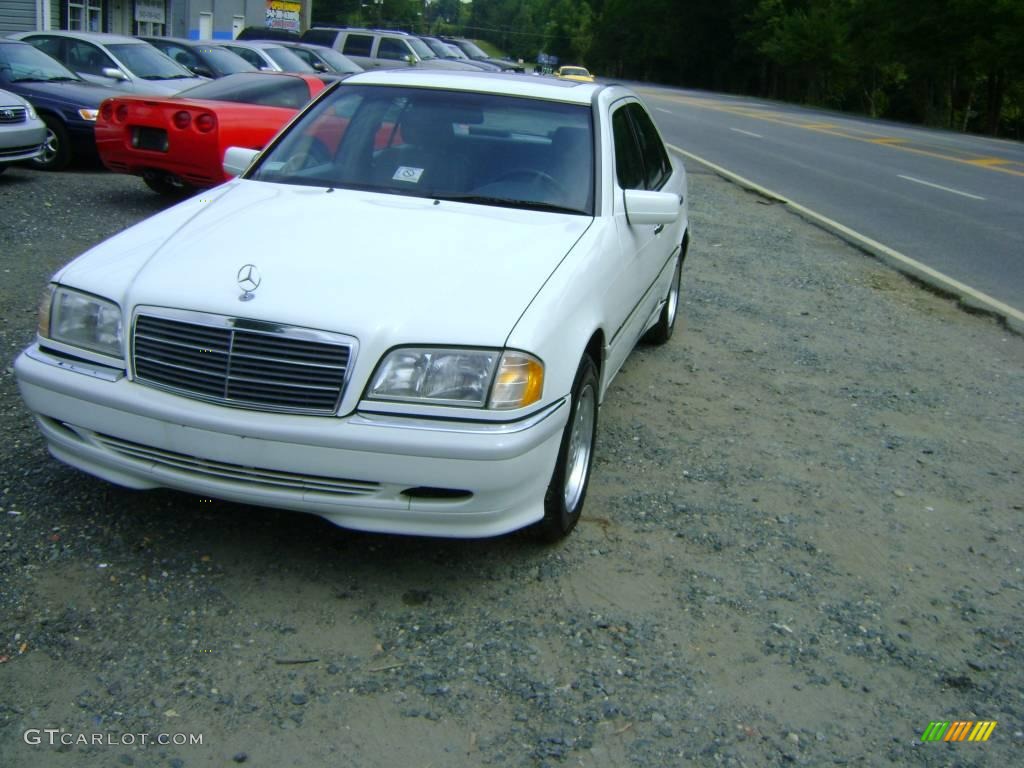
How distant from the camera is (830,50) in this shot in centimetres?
6531

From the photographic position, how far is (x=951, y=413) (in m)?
6.22

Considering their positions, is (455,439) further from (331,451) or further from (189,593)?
(189,593)

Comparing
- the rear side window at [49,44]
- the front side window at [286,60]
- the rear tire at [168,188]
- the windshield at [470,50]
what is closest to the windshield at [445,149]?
the rear tire at [168,188]

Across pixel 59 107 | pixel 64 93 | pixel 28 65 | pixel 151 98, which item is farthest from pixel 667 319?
pixel 28 65

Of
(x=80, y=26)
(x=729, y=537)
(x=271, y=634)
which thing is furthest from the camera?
(x=80, y=26)

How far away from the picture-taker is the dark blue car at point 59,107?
40.2 feet

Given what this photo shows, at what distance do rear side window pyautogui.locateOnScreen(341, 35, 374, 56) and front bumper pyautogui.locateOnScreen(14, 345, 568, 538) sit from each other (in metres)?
24.5

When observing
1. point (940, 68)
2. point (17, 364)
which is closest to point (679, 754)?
point (17, 364)

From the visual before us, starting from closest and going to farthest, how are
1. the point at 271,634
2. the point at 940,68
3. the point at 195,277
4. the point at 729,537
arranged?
the point at 271,634
the point at 195,277
the point at 729,537
the point at 940,68

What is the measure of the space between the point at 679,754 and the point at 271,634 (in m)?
1.28

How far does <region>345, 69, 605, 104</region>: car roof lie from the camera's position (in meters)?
5.24

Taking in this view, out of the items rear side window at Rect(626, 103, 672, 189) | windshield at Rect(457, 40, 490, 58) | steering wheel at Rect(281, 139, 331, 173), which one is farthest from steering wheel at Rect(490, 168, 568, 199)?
windshield at Rect(457, 40, 490, 58)

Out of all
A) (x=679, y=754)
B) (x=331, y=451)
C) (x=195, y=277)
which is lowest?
(x=679, y=754)

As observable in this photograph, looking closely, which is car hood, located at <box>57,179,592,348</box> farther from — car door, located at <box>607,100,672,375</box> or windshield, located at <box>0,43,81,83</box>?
windshield, located at <box>0,43,81,83</box>
